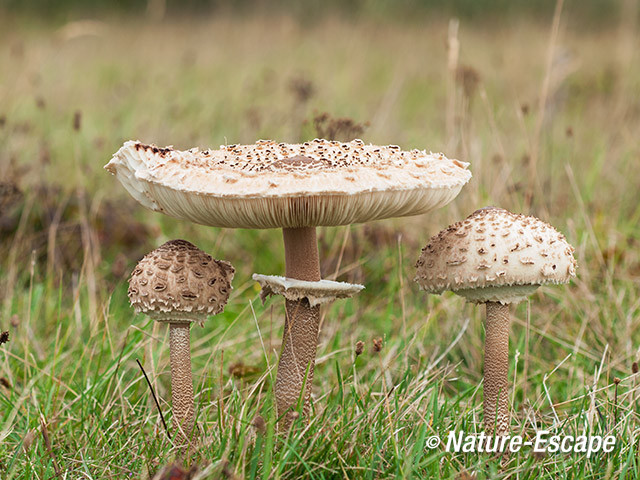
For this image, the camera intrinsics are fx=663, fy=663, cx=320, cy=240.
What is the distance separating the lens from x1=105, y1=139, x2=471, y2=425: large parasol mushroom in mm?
2631

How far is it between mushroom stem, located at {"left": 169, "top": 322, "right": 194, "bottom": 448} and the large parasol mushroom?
1.53ft

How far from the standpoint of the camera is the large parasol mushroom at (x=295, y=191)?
2631 millimetres

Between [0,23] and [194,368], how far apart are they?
12.9 m

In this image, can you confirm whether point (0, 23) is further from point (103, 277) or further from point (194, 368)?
point (194, 368)

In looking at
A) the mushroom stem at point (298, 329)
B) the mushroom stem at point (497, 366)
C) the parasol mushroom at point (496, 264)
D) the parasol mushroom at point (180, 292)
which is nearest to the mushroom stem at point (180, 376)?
the parasol mushroom at point (180, 292)

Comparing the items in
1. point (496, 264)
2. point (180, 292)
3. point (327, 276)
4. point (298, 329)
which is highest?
point (496, 264)

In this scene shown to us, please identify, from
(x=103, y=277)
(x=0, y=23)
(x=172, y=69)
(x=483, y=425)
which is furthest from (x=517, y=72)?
(x=0, y=23)

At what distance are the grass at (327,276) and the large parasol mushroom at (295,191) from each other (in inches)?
13.6

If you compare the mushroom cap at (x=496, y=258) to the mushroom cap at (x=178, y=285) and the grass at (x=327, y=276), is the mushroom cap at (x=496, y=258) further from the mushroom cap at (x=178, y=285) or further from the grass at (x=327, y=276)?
the mushroom cap at (x=178, y=285)

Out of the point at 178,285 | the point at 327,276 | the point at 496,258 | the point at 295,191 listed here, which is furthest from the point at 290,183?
the point at 327,276

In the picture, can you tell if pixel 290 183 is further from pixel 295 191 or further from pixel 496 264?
pixel 496 264

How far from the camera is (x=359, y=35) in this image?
46.0 ft

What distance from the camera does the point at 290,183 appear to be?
102 inches

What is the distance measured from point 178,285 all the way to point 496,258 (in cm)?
141
